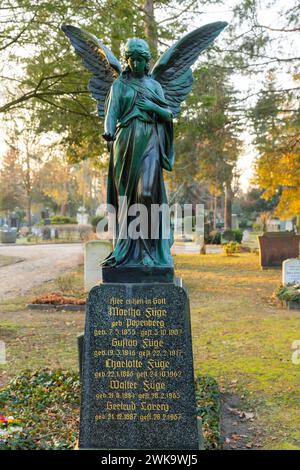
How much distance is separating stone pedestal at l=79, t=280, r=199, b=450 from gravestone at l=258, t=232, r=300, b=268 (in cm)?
1528

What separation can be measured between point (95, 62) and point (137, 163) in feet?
4.52

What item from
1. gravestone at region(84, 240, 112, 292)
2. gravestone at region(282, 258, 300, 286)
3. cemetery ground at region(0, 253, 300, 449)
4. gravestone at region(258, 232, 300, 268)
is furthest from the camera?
gravestone at region(258, 232, 300, 268)

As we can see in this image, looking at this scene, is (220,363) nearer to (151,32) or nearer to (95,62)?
(95,62)

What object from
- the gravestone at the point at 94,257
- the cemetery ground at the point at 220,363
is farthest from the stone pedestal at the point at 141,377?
the gravestone at the point at 94,257

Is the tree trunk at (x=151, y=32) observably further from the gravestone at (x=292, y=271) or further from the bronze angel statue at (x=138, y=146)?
the gravestone at (x=292, y=271)

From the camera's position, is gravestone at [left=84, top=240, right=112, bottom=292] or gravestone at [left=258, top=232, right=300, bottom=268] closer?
gravestone at [left=84, top=240, right=112, bottom=292]

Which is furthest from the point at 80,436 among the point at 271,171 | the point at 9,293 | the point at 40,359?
the point at 271,171

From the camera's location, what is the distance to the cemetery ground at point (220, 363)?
511cm

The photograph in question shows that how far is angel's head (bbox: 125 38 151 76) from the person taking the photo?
14.5ft

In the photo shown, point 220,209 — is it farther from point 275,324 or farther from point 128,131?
point 128,131

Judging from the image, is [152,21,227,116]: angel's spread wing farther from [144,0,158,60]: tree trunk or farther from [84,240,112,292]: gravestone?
[84,240,112,292]: gravestone

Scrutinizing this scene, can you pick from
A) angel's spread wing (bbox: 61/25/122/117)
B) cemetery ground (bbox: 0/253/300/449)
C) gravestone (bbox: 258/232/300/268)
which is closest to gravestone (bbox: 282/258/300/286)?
cemetery ground (bbox: 0/253/300/449)

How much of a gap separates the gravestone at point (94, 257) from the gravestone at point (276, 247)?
26.2 ft

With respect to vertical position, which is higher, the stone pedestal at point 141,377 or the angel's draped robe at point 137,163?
the angel's draped robe at point 137,163
